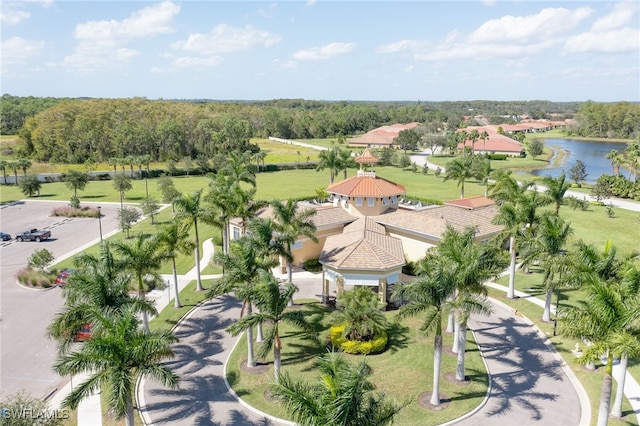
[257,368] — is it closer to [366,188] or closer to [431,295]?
[431,295]

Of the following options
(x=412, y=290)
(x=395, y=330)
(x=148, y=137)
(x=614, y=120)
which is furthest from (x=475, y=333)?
(x=614, y=120)

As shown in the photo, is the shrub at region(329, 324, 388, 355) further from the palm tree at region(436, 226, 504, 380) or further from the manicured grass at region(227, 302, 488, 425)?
the palm tree at region(436, 226, 504, 380)

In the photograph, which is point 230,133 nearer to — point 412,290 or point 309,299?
point 309,299

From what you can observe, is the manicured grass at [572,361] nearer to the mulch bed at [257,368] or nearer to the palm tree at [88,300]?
the mulch bed at [257,368]

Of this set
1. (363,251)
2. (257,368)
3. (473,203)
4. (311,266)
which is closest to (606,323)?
(257,368)

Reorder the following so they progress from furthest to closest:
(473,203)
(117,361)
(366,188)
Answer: (366,188)
(473,203)
(117,361)

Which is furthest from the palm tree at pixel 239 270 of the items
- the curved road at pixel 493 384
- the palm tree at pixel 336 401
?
the palm tree at pixel 336 401

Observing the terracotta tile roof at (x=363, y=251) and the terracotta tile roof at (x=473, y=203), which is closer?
the terracotta tile roof at (x=363, y=251)
